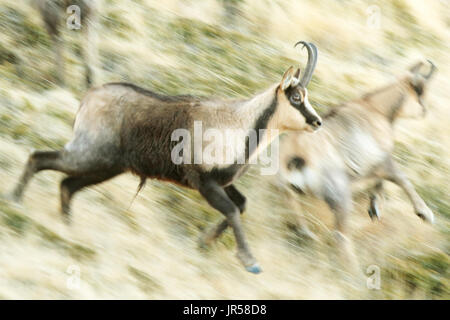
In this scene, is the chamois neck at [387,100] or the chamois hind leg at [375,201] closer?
the chamois hind leg at [375,201]

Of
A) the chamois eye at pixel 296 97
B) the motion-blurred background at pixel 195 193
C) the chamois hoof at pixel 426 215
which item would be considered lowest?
the motion-blurred background at pixel 195 193

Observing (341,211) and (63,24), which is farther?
(63,24)

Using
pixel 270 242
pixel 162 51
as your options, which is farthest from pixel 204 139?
pixel 162 51

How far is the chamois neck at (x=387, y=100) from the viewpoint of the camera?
1047cm

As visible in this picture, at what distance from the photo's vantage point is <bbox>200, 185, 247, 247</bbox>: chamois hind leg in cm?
862

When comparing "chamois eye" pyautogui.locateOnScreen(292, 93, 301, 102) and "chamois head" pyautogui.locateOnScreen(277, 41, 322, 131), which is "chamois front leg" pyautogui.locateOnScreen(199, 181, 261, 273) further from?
"chamois eye" pyautogui.locateOnScreen(292, 93, 301, 102)

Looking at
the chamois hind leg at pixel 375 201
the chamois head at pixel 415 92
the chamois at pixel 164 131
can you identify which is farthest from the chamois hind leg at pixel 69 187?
the chamois head at pixel 415 92

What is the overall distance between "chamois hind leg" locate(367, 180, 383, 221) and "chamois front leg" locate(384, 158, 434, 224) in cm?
42

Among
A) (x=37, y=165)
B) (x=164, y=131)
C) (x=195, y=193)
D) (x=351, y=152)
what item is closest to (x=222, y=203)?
(x=164, y=131)

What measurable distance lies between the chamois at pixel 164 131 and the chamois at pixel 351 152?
1.19 metres

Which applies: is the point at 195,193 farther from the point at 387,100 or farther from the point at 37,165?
the point at 387,100

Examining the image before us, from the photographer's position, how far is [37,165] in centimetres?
838

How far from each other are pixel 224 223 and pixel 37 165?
1.83 m

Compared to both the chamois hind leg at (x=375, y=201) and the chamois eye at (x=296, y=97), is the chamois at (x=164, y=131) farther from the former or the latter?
Result: the chamois hind leg at (x=375, y=201)
